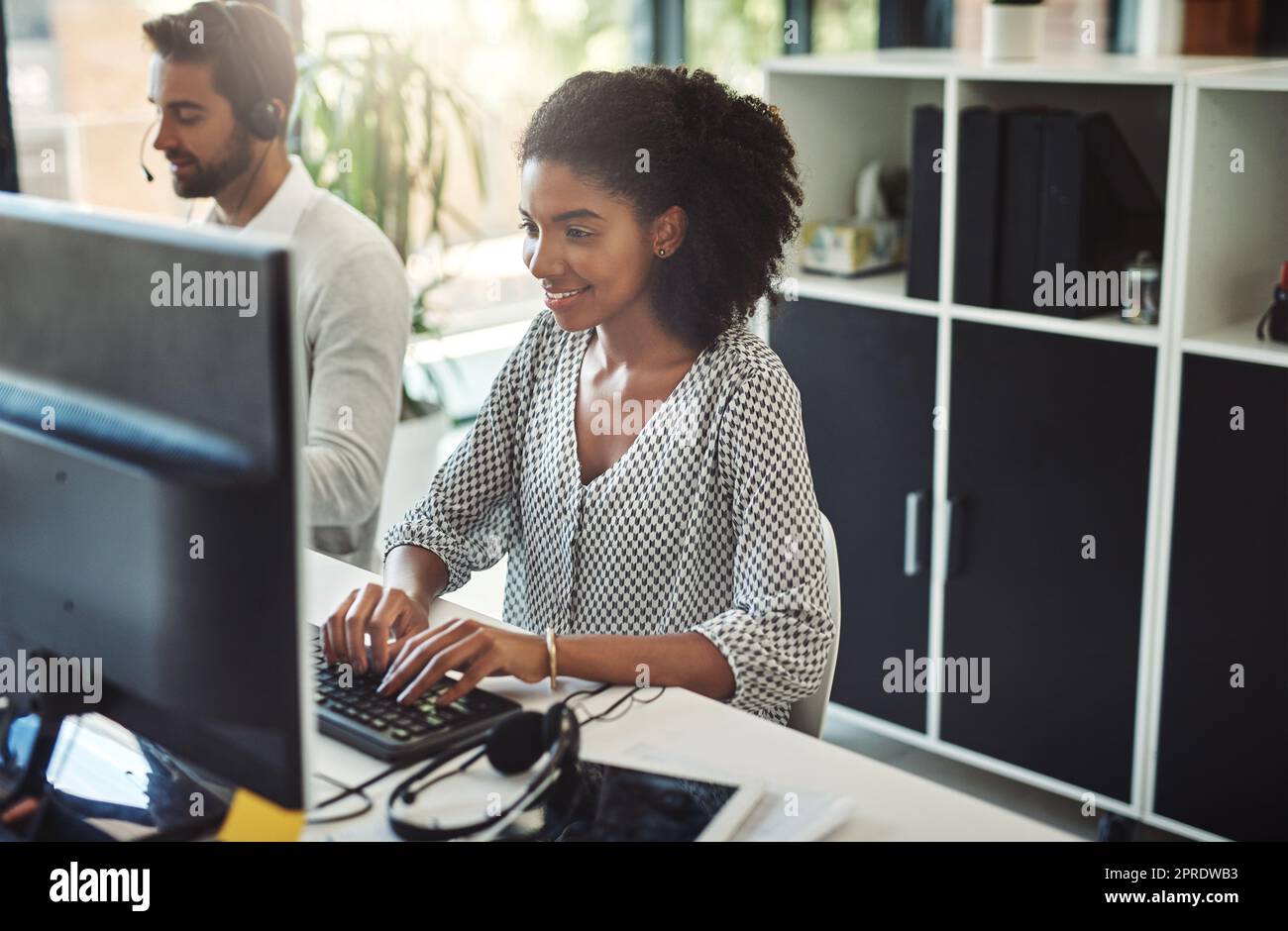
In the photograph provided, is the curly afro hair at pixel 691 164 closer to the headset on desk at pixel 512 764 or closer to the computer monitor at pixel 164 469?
the headset on desk at pixel 512 764

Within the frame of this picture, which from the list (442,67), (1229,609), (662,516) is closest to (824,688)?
(662,516)

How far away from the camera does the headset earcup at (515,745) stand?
4.10ft

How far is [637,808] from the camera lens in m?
1.19

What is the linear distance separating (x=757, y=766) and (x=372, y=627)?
43 cm

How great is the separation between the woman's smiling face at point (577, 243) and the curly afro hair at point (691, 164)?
0.7 inches

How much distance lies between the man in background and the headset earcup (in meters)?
0.78

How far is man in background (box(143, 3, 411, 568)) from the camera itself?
200 centimetres

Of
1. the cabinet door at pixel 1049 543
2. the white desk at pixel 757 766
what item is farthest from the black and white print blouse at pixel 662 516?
the cabinet door at pixel 1049 543

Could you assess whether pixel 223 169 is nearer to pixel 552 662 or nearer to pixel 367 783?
pixel 552 662

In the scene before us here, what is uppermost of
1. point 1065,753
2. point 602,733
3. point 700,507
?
point 700,507
